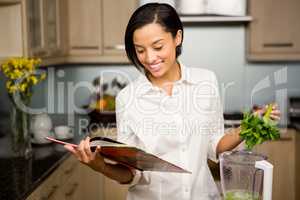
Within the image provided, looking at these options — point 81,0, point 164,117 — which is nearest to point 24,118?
point 164,117

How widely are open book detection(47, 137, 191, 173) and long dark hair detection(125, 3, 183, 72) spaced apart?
0.32 m

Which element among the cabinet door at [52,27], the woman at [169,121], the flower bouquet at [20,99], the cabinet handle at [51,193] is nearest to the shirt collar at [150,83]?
the woman at [169,121]

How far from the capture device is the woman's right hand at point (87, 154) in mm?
1156

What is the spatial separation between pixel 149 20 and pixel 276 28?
2049mm

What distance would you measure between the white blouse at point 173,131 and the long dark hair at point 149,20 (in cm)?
14

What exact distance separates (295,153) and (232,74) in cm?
84

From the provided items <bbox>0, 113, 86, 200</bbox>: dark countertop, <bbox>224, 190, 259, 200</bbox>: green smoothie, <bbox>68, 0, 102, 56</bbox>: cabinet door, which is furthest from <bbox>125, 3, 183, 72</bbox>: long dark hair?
<bbox>68, 0, 102, 56</bbox>: cabinet door

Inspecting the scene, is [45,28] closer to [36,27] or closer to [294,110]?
[36,27]

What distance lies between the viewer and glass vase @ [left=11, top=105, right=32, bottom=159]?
84.4 inches

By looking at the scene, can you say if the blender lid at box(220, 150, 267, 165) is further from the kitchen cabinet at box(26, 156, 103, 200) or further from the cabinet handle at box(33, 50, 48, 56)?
the cabinet handle at box(33, 50, 48, 56)

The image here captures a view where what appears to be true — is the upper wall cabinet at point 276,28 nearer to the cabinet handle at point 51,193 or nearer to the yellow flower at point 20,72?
the yellow flower at point 20,72

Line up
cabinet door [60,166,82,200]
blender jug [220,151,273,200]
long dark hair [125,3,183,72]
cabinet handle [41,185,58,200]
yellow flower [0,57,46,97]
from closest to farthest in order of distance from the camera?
blender jug [220,151,273,200] < long dark hair [125,3,183,72] < cabinet handle [41,185,58,200] < yellow flower [0,57,46,97] < cabinet door [60,166,82,200]

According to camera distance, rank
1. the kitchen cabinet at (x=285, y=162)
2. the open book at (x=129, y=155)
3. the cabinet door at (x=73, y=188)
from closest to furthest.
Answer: the open book at (x=129, y=155) < the cabinet door at (x=73, y=188) < the kitchen cabinet at (x=285, y=162)

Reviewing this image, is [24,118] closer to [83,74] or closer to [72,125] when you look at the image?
[72,125]
